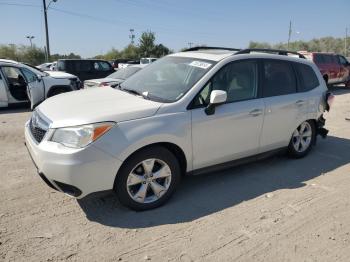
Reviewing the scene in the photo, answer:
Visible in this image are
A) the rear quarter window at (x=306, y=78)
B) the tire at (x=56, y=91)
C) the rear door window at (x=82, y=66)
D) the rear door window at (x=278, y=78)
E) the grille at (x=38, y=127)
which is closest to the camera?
the grille at (x=38, y=127)

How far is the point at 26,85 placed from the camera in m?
10.4

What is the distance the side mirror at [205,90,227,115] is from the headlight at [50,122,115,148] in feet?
4.21

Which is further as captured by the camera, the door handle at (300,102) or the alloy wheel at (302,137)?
the alloy wheel at (302,137)

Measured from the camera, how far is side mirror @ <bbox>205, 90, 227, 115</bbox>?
409 cm

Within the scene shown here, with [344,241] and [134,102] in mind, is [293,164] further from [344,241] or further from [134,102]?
[134,102]

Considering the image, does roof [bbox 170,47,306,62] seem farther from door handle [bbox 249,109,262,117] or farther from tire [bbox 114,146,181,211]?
tire [bbox 114,146,181,211]

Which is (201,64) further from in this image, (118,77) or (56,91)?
(56,91)

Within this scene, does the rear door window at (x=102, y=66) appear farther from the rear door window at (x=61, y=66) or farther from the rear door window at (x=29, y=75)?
the rear door window at (x=29, y=75)

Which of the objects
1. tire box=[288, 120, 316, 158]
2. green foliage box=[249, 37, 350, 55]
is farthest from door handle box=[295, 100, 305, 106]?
green foliage box=[249, 37, 350, 55]

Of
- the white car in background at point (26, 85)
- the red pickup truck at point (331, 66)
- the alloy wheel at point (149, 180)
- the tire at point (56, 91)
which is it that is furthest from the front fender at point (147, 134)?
the red pickup truck at point (331, 66)

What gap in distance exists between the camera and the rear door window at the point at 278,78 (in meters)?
5.02

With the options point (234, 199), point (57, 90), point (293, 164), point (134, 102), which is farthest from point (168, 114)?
point (57, 90)

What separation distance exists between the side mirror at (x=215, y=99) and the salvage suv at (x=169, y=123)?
0.01 m

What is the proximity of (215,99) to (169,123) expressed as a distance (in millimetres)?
631
